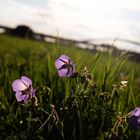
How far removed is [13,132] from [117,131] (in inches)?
20.2

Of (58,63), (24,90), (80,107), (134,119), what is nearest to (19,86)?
(24,90)

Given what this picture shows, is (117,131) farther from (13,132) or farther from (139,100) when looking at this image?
(139,100)

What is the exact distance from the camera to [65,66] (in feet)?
7.61

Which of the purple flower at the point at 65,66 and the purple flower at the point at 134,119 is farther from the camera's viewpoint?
the purple flower at the point at 65,66

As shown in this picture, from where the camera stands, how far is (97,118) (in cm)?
247

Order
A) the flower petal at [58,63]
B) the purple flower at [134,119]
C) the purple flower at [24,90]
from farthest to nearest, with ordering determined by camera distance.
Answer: the flower petal at [58,63], the purple flower at [24,90], the purple flower at [134,119]

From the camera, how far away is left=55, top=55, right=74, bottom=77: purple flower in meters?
2.29

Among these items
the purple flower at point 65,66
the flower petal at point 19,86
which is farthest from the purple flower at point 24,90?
the purple flower at point 65,66

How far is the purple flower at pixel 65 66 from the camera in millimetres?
2287

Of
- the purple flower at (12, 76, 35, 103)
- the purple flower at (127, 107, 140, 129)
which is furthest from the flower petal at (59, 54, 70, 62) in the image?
the purple flower at (127, 107, 140, 129)

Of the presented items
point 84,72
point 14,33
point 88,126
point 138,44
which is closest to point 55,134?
point 88,126

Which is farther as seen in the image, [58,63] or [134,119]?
[58,63]

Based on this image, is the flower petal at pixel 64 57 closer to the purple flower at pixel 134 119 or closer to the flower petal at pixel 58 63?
the flower petal at pixel 58 63

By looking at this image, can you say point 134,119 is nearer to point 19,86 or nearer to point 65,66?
point 65,66
